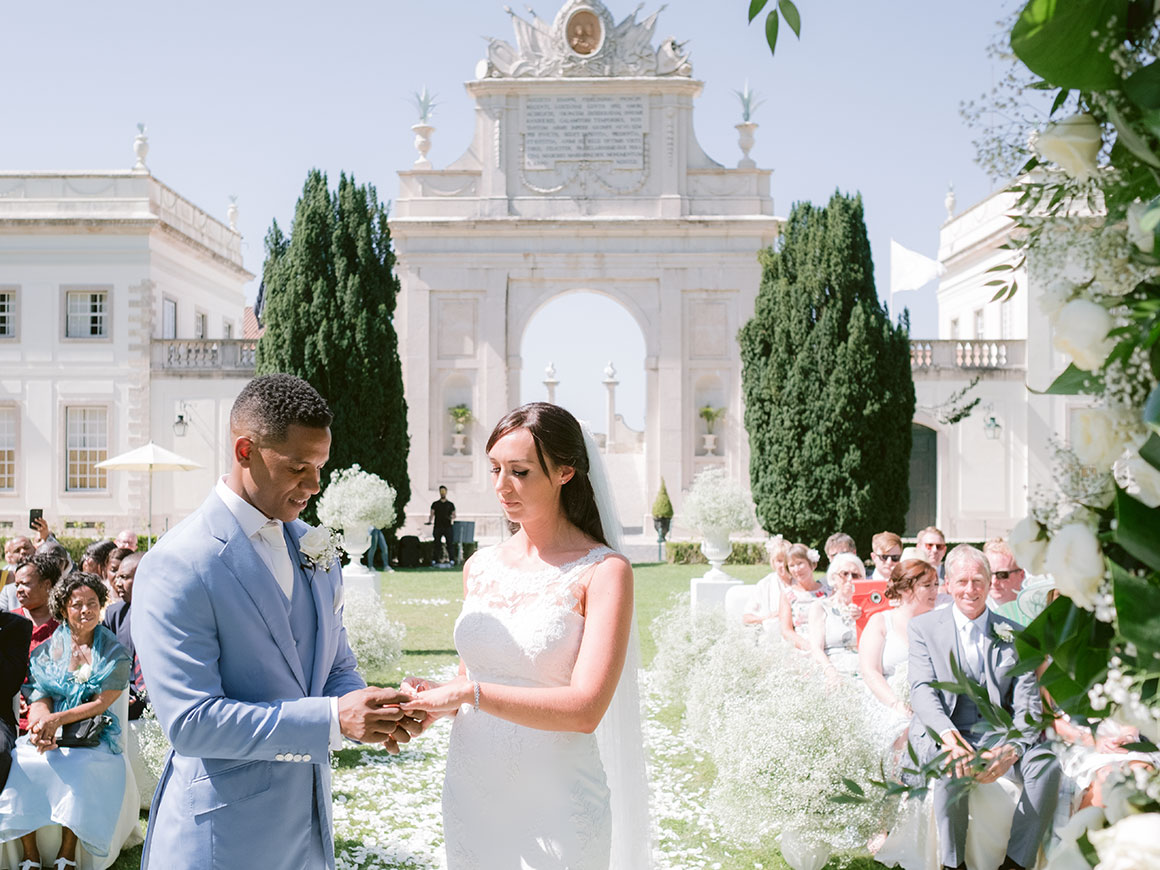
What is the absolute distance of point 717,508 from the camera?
13.6 m

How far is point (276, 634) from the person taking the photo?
9.03ft

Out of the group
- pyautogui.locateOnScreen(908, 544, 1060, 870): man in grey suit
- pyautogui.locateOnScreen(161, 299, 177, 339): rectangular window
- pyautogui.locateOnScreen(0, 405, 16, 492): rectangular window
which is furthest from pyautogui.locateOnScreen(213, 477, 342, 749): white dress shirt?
pyautogui.locateOnScreen(0, 405, 16, 492): rectangular window

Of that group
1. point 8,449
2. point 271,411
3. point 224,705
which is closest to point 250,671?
point 224,705

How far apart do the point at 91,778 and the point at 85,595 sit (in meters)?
0.91

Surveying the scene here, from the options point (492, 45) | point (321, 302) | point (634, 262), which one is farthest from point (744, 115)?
point (321, 302)

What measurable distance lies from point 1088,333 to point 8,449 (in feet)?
102

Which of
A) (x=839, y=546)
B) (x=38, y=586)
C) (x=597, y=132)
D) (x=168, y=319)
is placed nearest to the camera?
(x=38, y=586)

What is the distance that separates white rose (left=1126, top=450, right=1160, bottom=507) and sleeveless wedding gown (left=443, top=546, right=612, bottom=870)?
7.55 feet

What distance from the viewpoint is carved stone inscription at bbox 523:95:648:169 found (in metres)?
28.4

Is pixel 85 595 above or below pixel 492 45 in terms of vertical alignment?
below

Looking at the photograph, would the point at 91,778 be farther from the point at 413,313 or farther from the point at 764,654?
the point at 413,313

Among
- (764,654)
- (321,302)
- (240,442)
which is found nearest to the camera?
(240,442)

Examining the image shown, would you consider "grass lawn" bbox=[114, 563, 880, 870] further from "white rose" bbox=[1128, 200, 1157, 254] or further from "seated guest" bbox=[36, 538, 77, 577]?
"white rose" bbox=[1128, 200, 1157, 254]

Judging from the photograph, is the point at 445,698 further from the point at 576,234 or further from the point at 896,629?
the point at 576,234
